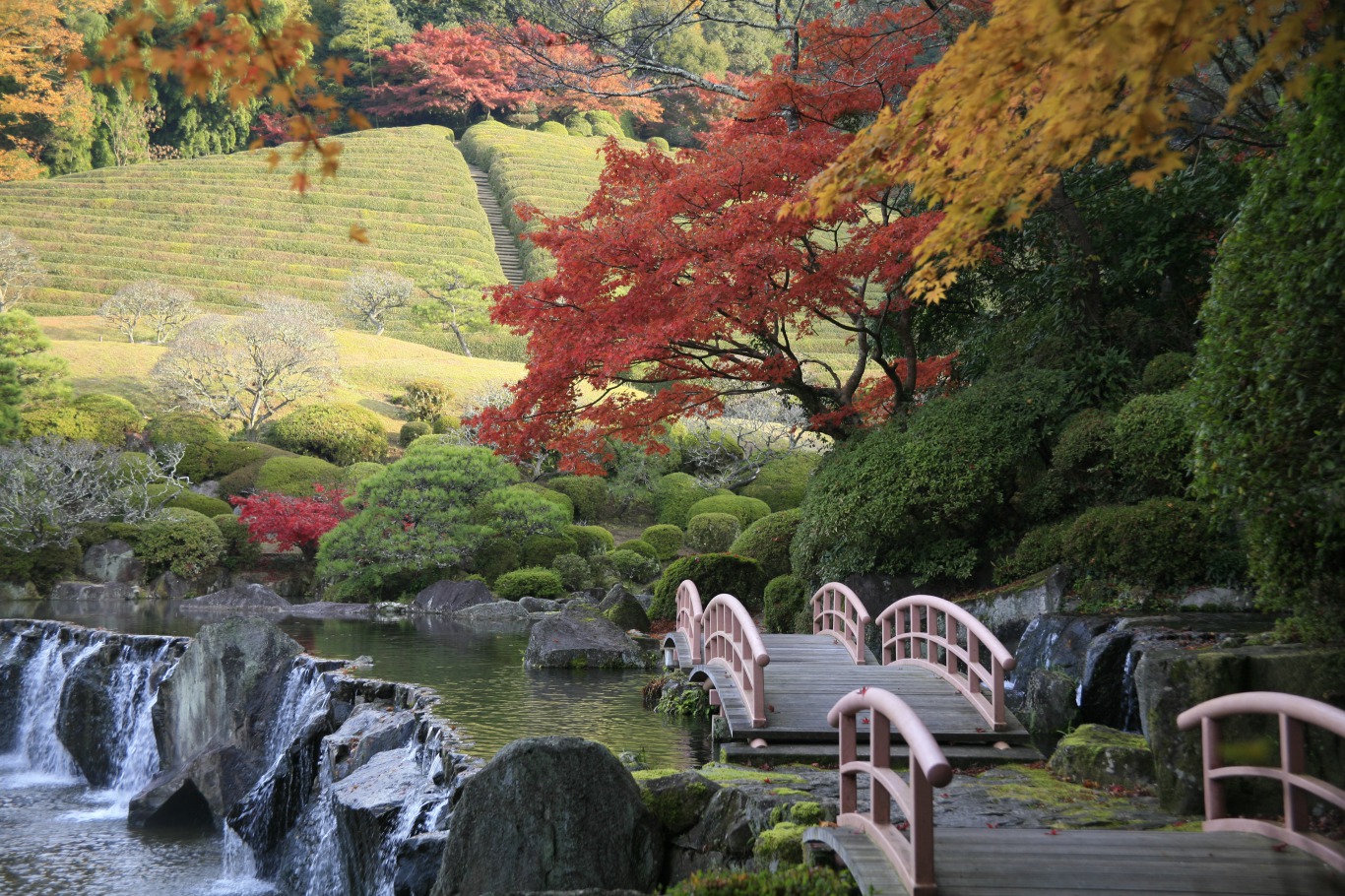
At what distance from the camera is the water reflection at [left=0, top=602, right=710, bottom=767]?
8.51 meters

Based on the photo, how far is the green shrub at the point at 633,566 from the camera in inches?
831

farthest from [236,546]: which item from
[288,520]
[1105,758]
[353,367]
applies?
[1105,758]

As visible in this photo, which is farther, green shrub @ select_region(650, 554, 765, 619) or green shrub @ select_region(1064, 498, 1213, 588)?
green shrub @ select_region(650, 554, 765, 619)

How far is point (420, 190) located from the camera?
178ft

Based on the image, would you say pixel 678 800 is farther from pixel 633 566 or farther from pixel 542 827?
pixel 633 566

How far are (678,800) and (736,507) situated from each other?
673 inches

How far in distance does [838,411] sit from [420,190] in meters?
47.5

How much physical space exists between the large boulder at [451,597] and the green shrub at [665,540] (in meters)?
4.31

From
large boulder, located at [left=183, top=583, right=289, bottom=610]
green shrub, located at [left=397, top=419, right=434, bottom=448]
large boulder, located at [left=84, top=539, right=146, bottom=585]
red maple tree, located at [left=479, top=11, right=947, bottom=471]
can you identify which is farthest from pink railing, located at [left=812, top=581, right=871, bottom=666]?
green shrub, located at [left=397, top=419, right=434, bottom=448]

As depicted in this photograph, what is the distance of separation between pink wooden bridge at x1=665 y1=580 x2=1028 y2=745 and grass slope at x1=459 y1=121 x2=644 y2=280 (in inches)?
1580

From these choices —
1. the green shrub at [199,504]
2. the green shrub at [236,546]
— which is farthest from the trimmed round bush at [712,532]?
the green shrub at [199,504]

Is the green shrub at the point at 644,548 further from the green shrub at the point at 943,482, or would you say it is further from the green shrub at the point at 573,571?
the green shrub at the point at 943,482

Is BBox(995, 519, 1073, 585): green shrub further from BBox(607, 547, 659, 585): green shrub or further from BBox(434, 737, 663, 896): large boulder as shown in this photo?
BBox(607, 547, 659, 585): green shrub

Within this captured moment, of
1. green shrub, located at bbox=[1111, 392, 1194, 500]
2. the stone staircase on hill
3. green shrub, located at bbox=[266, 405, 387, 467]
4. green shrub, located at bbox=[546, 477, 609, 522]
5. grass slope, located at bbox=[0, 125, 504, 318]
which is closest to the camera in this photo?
green shrub, located at bbox=[1111, 392, 1194, 500]
